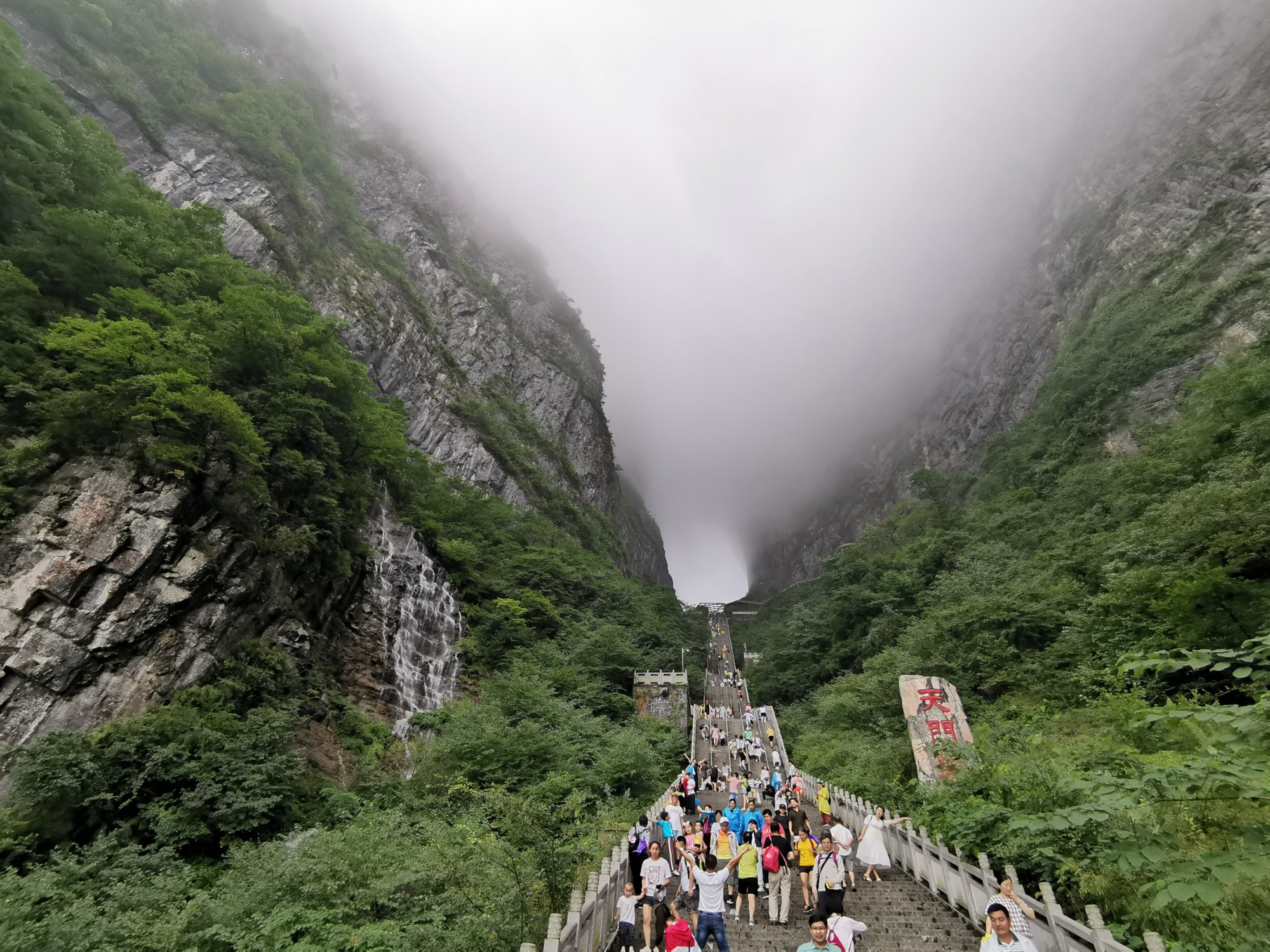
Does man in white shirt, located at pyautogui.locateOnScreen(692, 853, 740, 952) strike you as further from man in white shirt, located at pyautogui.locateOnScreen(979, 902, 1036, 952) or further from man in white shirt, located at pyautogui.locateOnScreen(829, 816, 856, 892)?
man in white shirt, located at pyautogui.locateOnScreen(829, 816, 856, 892)

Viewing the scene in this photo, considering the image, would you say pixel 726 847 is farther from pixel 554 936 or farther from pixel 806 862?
pixel 554 936

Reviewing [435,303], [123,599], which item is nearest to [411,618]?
[123,599]

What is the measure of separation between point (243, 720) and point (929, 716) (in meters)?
16.9

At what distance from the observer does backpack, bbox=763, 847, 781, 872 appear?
7922mm

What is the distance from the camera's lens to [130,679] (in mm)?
11891

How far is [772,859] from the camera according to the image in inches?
312

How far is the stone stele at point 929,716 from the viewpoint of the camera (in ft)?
45.1

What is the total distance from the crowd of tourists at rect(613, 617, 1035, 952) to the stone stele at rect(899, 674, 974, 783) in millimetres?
2518

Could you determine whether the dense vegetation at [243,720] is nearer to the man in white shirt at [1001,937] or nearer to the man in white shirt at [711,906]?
the man in white shirt at [711,906]

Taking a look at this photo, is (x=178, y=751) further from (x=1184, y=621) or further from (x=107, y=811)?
(x=1184, y=621)

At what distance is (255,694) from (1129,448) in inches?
1462

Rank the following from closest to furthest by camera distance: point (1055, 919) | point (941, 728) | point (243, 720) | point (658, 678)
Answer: point (1055, 919) → point (243, 720) → point (941, 728) → point (658, 678)

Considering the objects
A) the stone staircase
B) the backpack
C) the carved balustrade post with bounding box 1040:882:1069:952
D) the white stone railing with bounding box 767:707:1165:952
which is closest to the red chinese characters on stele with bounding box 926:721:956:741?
the white stone railing with bounding box 767:707:1165:952

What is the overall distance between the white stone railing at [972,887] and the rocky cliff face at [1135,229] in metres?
28.2
